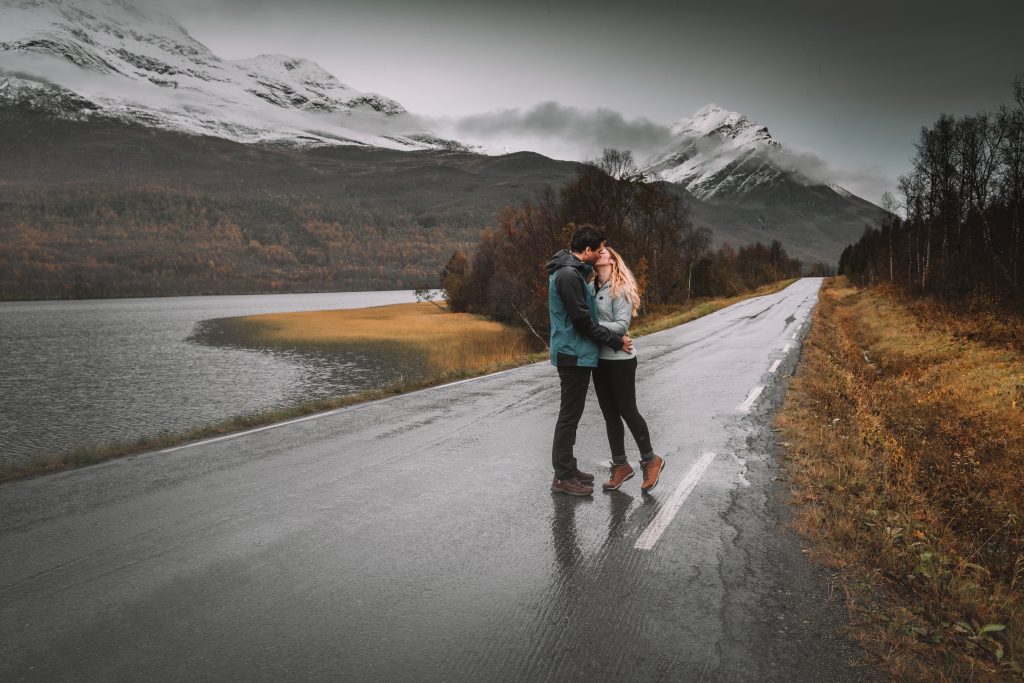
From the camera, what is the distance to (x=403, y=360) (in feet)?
94.0

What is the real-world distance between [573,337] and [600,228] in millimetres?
19591

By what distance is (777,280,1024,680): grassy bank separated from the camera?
118 inches

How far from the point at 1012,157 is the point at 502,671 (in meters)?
35.8

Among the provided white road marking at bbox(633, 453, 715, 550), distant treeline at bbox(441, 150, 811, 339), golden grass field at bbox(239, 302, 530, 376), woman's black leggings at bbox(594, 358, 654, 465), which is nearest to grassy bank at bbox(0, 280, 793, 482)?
golden grass field at bbox(239, 302, 530, 376)

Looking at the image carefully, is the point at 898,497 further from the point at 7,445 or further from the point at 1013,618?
the point at 7,445

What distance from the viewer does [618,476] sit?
5336 mm

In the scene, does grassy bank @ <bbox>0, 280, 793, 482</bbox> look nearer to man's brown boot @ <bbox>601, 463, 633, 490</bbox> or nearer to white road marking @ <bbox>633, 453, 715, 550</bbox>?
man's brown boot @ <bbox>601, 463, 633, 490</bbox>

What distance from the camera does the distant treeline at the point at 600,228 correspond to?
104 ft

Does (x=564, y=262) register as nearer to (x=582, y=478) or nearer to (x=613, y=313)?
(x=613, y=313)

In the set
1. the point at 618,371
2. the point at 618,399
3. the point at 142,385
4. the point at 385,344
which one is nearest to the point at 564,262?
the point at 618,371

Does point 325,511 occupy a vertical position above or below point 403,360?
above

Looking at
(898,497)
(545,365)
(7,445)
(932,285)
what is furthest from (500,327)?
(898,497)

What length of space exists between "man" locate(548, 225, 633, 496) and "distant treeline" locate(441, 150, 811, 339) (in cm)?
2191

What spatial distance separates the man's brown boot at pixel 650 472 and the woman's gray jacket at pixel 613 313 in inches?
42.0
